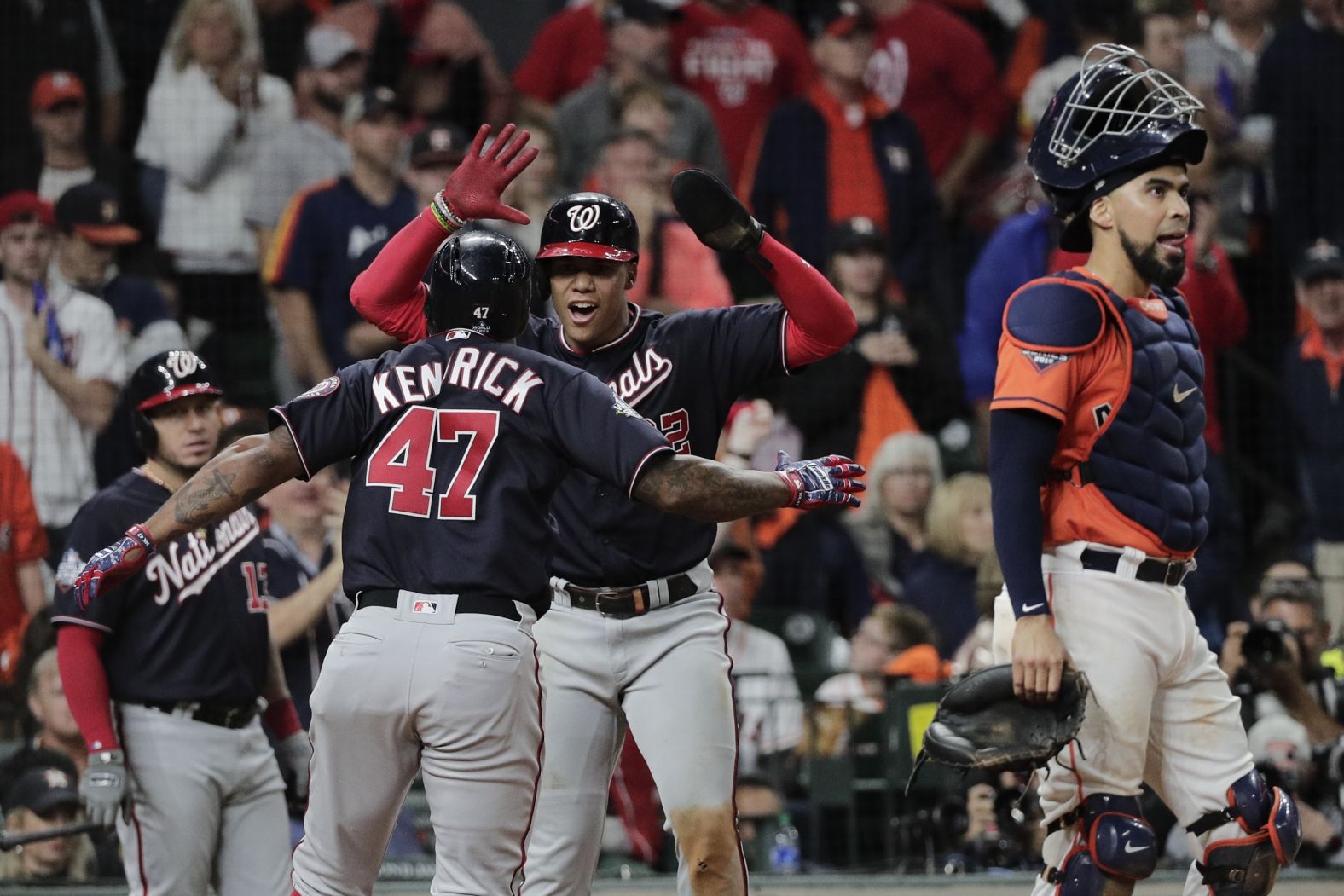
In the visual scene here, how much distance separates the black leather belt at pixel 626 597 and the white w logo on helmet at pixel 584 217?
866 mm

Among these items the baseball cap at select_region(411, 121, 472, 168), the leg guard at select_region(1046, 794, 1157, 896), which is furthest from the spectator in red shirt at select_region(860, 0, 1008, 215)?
the leg guard at select_region(1046, 794, 1157, 896)

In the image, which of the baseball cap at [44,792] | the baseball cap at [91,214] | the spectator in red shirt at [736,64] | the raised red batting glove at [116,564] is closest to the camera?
the raised red batting glove at [116,564]

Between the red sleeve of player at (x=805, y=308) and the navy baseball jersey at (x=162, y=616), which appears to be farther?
the navy baseball jersey at (x=162, y=616)

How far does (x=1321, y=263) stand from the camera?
8.24 m

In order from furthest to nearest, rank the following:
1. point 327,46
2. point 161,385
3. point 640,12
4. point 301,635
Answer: point 327,46, point 640,12, point 301,635, point 161,385

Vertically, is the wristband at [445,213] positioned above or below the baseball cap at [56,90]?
below

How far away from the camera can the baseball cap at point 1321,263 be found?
8.22 metres

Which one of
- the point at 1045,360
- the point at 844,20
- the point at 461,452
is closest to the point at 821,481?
the point at 1045,360

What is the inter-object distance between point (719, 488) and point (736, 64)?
221 inches

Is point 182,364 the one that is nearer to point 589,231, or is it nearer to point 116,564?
point 116,564

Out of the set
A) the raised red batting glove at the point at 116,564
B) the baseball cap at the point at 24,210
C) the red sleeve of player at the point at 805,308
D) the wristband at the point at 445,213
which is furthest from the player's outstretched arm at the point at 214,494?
the baseball cap at the point at 24,210

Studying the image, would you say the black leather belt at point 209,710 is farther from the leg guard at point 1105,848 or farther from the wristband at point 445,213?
the leg guard at point 1105,848

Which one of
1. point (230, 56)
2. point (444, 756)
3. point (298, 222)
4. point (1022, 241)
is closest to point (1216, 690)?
point (444, 756)

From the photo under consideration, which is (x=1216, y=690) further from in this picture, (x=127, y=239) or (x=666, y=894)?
(x=127, y=239)
